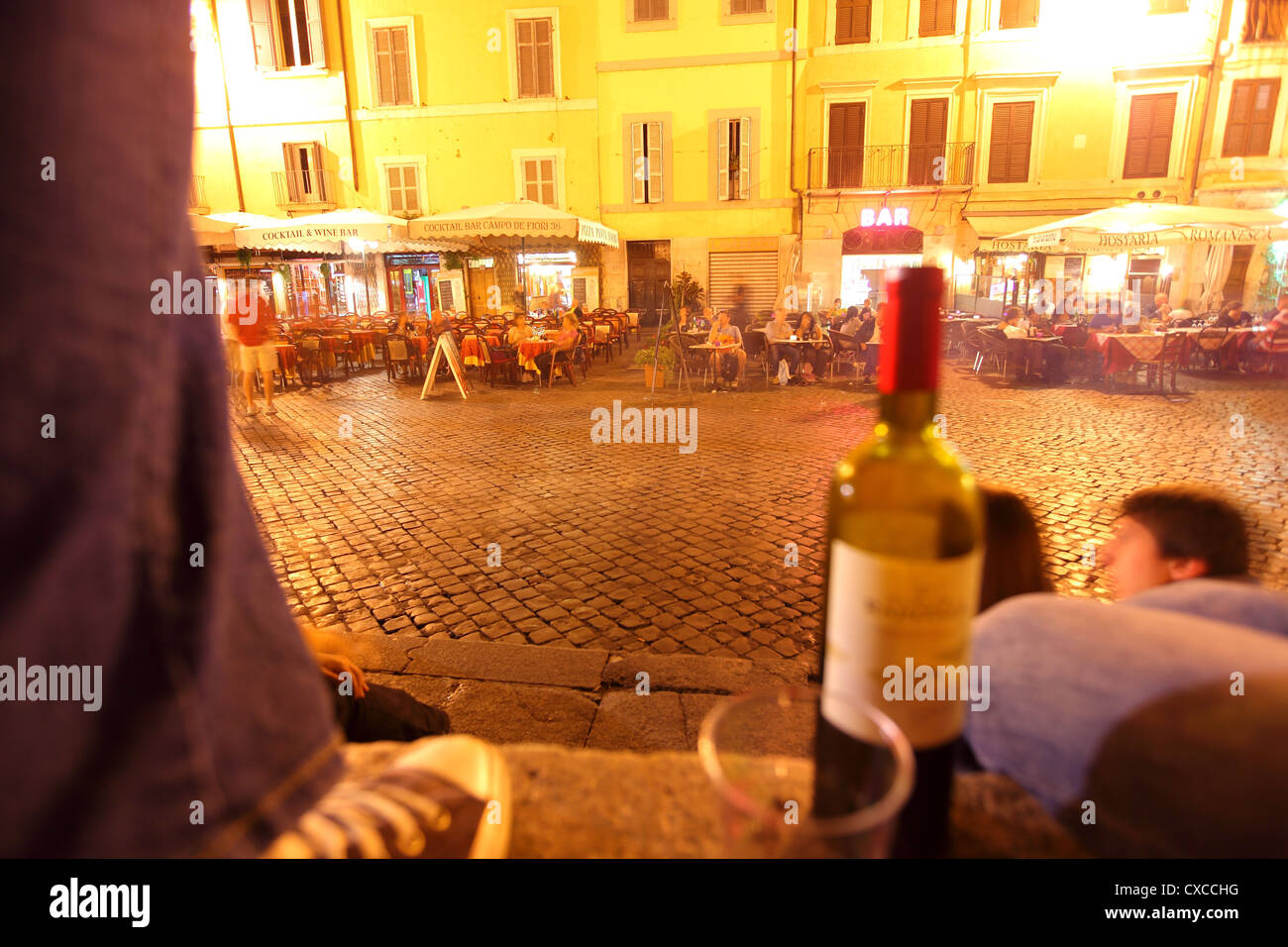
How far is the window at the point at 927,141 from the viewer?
63.7ft

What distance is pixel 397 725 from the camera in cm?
202

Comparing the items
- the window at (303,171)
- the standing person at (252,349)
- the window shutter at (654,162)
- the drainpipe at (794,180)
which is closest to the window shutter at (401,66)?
the window at (303,171)

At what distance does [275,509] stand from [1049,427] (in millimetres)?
8660

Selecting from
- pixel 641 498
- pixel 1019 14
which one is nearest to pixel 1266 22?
pixel 1019 14

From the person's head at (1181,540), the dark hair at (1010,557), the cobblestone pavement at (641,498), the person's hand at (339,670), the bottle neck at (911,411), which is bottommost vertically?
the cobblestone pavement at (641,498)

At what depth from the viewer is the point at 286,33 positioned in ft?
69.3

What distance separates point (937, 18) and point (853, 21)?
2.29 metres

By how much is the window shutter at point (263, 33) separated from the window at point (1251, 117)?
2802 cm

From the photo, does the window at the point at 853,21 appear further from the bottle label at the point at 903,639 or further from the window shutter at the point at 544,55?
the bottle label at the point at 903,639

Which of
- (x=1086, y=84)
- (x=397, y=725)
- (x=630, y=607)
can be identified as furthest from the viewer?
(x=1086, y=84)

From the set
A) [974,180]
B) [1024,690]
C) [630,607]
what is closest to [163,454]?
[1024,690]

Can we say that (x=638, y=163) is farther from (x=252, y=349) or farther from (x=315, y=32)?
(x=252, y=349)

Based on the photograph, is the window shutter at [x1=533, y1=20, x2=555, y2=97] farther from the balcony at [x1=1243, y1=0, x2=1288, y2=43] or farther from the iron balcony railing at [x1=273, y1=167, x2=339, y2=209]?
the balcony at [x1=1243, y1=0, x2=1288, y2=43]
